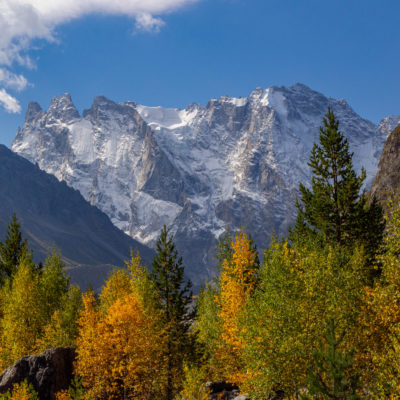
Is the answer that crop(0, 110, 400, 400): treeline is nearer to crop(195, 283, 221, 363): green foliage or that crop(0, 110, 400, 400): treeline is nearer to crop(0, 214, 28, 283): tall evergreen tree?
crop(0, 214, 28, 283): tall evergreen tree

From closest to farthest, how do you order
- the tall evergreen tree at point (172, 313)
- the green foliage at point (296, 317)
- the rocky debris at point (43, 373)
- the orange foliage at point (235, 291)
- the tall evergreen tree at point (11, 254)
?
the green foliage at point (296, 317)
the orange foliage at point (235, 291)
the rocky debris at point (43, 373)
the tall evergreen tree at point (172, 313)
the tall evergreen tree at point (11, 254)

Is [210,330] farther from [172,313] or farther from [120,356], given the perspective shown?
[120,356]

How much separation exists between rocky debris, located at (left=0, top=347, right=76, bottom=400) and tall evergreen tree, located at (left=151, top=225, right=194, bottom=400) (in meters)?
10.0

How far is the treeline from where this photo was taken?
74.7ft

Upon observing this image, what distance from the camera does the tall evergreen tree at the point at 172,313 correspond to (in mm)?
42700

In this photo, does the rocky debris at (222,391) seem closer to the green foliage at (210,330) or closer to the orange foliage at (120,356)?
the green foliage at (210,330)

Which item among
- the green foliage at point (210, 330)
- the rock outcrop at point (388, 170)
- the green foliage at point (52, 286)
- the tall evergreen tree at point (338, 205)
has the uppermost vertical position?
the rock outcrop at point (388, 170)

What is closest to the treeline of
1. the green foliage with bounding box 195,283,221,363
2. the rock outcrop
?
the green foliage with bounding box 195,283,221,363

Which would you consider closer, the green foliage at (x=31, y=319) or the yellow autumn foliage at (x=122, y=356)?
the yellow autumn foliage at (x=122, y=356)

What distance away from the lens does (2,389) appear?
1561 inches

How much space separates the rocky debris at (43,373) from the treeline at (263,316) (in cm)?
197

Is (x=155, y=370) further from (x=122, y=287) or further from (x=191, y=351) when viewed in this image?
(x=122, y=287)

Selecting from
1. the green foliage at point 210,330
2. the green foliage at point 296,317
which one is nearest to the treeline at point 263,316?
the green foliage at point 296,317

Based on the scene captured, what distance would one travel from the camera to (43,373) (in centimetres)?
4050
